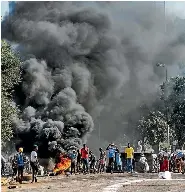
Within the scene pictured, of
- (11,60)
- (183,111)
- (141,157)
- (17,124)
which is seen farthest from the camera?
(183,111)

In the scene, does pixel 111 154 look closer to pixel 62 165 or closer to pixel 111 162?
pixel 111 162

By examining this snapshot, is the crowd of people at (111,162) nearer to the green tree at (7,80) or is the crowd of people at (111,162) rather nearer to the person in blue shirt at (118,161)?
the person in blue shirt at (118,161)

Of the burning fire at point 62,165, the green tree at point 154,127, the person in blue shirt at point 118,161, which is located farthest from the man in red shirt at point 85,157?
the green tree at point 154,127

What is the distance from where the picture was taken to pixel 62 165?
851 inches

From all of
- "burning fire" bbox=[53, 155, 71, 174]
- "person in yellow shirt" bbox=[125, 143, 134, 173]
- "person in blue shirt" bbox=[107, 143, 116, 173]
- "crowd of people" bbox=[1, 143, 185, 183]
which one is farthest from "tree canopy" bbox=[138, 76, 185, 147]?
"burning fire" bbox=[53, 155, 71, 174]

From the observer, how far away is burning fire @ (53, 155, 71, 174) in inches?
845

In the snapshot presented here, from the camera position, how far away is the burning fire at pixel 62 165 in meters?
21.5

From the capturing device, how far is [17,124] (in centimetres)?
3331

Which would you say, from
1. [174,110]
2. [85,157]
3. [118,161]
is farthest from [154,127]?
[85,157]

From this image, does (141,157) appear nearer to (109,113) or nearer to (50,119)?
(50,119)

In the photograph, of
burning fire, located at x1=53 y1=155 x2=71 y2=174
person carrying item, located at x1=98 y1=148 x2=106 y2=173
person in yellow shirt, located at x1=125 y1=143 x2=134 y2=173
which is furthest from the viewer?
person carrying item, located at x1=98 y1=148 x2=106 y2=173

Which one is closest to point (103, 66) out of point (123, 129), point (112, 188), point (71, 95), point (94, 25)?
point (94, 25)

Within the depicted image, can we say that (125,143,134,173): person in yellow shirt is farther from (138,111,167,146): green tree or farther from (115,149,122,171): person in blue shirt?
(138,111,167,146): green tree

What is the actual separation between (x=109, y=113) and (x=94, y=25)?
1432cm
